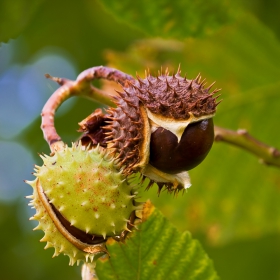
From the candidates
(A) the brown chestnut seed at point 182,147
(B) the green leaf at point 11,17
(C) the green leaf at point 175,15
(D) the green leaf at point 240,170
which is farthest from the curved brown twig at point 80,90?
(D) the green leaf at point 240,170

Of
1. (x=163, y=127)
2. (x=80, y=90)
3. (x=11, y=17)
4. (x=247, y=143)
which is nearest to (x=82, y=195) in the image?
(x=163, y=127)

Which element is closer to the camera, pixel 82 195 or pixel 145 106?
pixel 82 195

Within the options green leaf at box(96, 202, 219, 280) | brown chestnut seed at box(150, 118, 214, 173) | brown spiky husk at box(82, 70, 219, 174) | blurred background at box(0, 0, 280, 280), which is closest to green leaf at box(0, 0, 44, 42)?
blurred background at box(0, 0, 280, 280)

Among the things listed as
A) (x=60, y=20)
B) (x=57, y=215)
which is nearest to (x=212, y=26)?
(x=57, y=215)

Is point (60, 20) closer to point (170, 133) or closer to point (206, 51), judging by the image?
point (206, 51)

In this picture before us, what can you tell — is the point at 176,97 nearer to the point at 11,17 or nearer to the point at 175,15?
the point at 175,15

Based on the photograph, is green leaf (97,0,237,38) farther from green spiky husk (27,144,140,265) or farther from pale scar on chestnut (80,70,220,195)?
green spiky husk (27,144,140,265)
